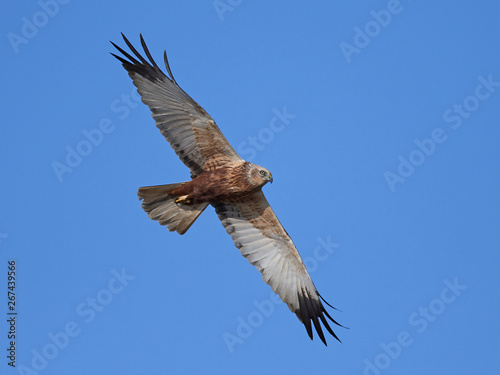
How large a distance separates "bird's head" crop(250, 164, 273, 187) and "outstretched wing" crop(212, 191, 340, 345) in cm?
68

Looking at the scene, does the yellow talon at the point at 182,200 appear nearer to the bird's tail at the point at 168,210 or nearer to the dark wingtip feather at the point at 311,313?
the bird's tail at the point at 168,210

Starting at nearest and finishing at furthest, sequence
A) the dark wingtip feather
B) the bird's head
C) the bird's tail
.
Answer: the bird's head → the bird's tail → the dark wingtip feather

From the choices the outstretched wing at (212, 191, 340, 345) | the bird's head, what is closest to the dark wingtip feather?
the outstretched wing at (212, 191, 340, 345)

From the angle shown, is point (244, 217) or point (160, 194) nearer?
point (160, 194)

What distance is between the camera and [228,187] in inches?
456

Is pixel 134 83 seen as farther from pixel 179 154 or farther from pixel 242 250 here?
pixel 242 250

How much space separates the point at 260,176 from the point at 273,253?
65.2 inches

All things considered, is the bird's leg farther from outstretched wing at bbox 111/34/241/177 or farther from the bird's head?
the bird's head

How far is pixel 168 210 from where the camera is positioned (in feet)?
38.3

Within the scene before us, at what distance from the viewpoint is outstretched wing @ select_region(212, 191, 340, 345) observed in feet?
39.9

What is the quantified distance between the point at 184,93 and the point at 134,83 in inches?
34.8

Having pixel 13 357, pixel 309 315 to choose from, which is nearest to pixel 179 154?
pixel 309 315

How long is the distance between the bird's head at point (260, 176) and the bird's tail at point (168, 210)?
112 cm

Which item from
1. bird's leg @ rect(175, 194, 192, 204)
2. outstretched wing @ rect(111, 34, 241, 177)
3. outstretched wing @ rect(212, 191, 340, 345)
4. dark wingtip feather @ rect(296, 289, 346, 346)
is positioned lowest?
dark wingtip feather @ rect(296, 289, 346, 346)
